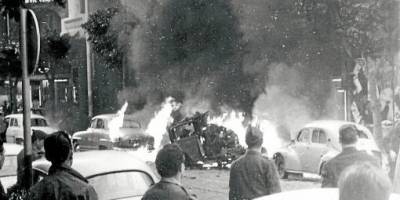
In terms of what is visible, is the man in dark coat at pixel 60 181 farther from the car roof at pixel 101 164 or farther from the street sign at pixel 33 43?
the car roof at pixel 101 164

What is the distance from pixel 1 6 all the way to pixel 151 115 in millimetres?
24692

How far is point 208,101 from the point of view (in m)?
29.1

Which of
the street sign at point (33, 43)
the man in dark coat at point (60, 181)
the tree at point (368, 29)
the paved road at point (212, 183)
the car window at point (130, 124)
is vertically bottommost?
the paved road at point (212, 183)

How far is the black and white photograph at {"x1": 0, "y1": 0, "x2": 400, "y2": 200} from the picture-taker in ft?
17.2

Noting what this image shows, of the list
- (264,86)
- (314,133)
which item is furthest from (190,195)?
(264,86)

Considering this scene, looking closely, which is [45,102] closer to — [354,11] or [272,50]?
[272,50]

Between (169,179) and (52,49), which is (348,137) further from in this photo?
(52,49)

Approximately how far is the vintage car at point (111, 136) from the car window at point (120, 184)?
1347cm

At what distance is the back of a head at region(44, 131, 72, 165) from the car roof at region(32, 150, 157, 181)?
2.23 meters

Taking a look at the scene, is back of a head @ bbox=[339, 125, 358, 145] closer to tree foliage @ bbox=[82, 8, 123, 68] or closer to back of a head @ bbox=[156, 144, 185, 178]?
back of a head @ bbox=[156, 144, 185, 178]

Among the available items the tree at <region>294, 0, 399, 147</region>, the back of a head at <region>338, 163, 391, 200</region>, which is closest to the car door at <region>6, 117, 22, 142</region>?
the tree at <region>294, 0, 399, 147</region>

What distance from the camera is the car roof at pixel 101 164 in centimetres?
649

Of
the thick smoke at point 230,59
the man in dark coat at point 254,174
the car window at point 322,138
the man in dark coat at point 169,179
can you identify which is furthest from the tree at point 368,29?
the man in dark coat at point 169,179

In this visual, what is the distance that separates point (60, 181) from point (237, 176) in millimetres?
1836
